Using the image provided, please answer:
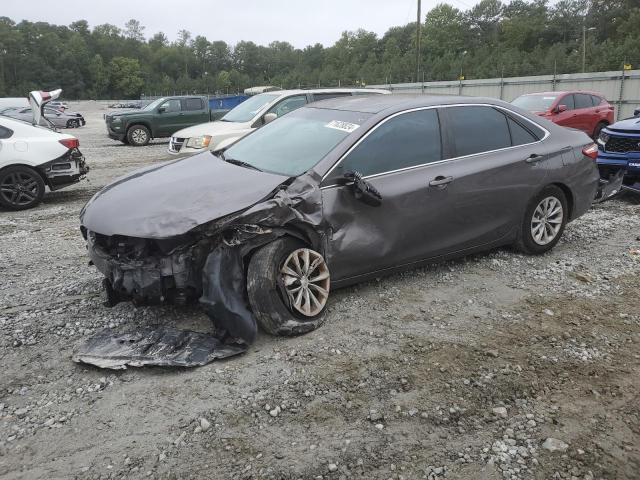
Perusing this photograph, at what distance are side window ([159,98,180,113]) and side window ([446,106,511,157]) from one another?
1577cm

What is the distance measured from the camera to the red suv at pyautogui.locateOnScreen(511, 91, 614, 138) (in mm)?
13906

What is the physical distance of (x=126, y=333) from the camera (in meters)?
3.86

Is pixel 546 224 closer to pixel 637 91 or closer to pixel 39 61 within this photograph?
pixel 637 91

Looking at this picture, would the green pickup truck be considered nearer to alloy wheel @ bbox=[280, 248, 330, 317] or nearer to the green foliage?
alloy wheel @ bbox=[280, 248, 330, 317]

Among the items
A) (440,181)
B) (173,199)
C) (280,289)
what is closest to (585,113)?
(440,181)

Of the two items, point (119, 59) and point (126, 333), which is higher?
point (119, 59)

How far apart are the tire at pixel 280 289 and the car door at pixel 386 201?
0.81ft

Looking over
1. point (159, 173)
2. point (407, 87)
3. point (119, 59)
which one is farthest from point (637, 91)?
point (119, 59)

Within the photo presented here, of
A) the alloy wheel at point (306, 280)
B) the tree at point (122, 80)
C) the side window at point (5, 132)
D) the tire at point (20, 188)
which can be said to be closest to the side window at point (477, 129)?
the alloy wheel at point (306, 280)

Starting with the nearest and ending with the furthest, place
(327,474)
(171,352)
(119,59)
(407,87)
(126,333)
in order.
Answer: (327,474) → (171,352) → (126,333) → (407,87) → (119,59)

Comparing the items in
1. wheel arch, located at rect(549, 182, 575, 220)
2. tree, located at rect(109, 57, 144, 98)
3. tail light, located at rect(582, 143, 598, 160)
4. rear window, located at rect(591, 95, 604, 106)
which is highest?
tree, located at rect(109, 57, 144, 98)

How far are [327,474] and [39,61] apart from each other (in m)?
130

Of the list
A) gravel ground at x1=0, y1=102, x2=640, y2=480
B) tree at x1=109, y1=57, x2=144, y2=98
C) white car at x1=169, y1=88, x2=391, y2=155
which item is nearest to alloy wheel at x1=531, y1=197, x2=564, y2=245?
gravel ground at x1=0, y1=102, x2=640, y2=480

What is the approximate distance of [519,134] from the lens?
17.4ft
